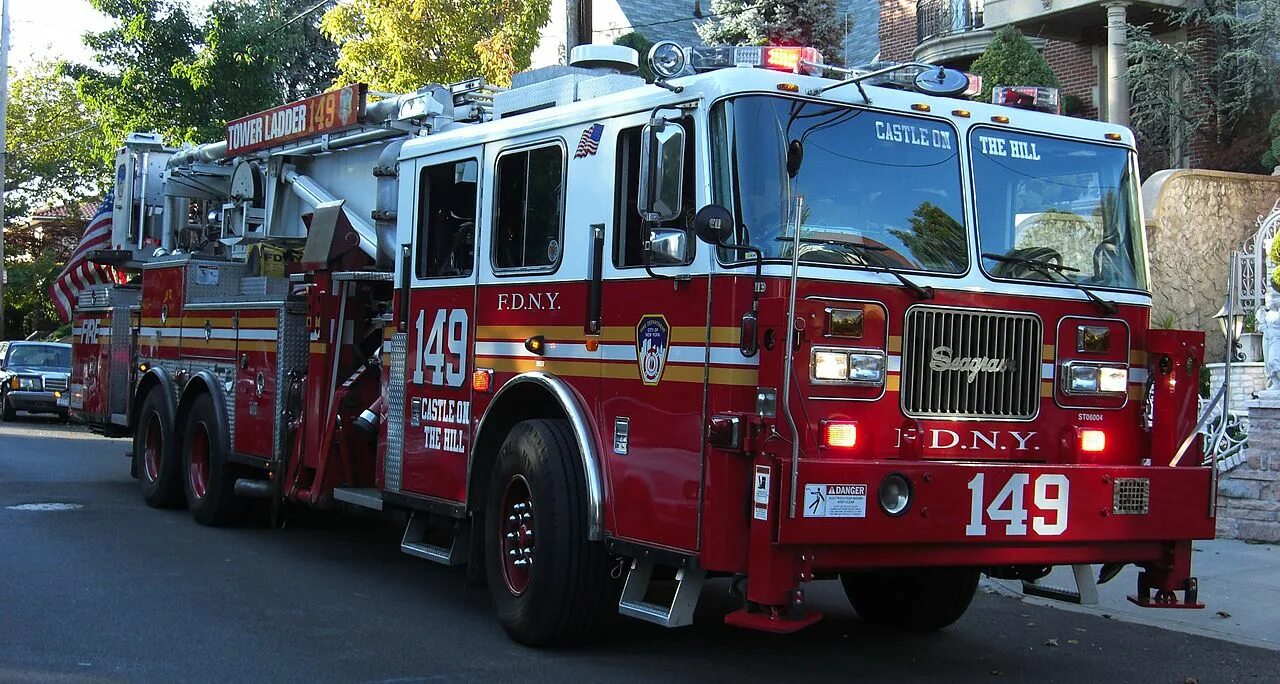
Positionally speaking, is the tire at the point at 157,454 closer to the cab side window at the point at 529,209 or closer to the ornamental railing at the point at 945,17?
the cab side window at the point at 529,209

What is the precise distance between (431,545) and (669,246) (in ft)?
9.56

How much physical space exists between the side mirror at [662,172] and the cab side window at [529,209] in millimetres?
1030

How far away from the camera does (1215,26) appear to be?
20906 mm

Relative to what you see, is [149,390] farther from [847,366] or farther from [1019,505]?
[1019,505]

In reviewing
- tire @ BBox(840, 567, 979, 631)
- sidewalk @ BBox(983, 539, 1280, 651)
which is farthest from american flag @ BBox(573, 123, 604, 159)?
sidewalk @ BBox(983, 539, 1280, 651)

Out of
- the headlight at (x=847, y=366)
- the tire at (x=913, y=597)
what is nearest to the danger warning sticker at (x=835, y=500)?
the headlight at (x=847, y=366)

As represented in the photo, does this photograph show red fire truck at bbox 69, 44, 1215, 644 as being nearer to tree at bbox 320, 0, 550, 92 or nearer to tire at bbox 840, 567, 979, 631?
tire at bbox 840, 567, 979, 631

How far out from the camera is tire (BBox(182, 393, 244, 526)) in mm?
10844

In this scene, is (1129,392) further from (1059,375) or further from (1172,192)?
(1172,192)

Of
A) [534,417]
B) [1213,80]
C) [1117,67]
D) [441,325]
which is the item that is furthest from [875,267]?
[1213,80]

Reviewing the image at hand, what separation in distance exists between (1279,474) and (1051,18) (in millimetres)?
12220

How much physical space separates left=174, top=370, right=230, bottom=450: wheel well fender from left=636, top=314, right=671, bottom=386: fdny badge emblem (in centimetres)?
523

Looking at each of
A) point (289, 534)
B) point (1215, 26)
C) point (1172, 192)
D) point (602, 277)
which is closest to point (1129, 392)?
point (602, 277)

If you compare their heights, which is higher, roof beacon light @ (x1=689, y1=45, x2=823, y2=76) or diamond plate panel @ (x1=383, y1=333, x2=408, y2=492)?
roof beacon light @ (x1=689, y1=45, x2=823, y2=76)
